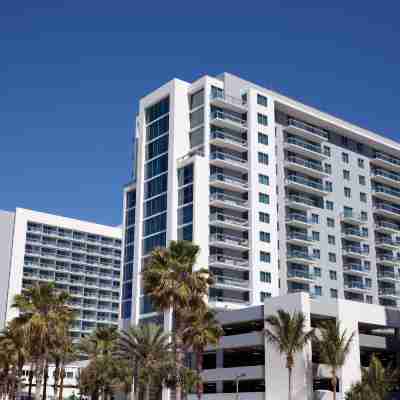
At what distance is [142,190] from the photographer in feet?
323

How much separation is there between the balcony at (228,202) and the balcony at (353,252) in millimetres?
20637

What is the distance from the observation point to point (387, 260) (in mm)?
107688

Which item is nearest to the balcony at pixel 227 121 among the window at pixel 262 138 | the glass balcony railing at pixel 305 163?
the window at pixel 262 138

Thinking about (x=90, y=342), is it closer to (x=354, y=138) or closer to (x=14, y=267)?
(x=354, y=138)

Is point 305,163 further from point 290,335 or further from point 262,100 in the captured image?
point 290,335

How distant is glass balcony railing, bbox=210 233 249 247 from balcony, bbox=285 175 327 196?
1292cm

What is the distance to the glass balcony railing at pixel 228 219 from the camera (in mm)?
89025

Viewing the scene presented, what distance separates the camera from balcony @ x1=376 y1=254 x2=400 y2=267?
4230 inches

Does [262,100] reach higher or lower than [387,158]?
higher

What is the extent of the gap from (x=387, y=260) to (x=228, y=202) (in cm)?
3307

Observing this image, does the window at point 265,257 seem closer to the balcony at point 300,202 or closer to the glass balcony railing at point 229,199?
the glass balcony railing at point 229,199

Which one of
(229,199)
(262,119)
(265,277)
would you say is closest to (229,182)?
(229,199)

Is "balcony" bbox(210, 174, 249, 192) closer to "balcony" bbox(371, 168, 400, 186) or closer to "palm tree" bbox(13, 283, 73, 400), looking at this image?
"balcony" bbox(371, 168, 400, 186)

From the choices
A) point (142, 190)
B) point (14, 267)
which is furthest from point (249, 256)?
point (14, 267)
